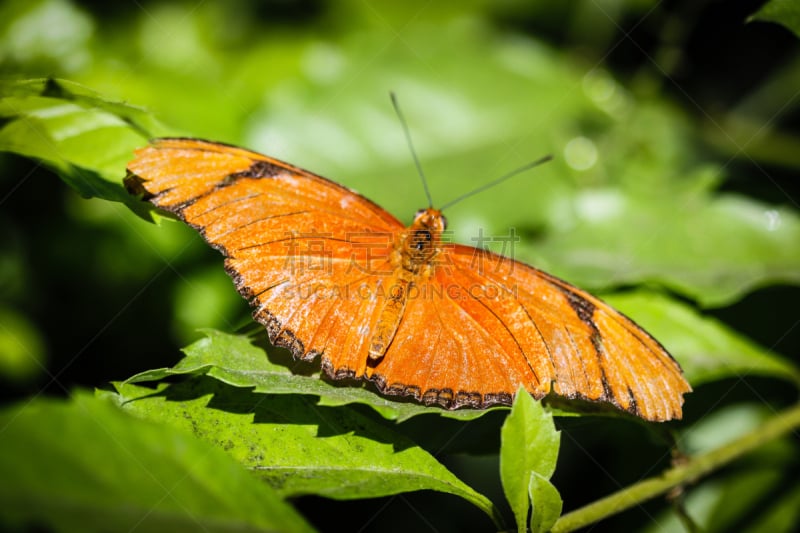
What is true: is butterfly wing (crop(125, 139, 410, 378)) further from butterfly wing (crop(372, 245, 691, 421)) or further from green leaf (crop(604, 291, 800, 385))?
green leaf (crop(604, 291, 800, 385))

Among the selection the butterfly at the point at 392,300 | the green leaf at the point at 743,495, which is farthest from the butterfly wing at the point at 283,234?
the green leaf at the point at 743,495

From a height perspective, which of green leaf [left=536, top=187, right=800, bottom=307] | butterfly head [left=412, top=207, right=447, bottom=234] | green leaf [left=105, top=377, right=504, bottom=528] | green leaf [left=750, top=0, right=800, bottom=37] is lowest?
green leaf [left=105, top=377, right=504, bottom=528]

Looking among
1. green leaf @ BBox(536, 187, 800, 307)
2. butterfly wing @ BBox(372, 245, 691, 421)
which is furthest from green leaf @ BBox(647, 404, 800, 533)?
butterfly wing @ BBox(372, 245, 691, 421)

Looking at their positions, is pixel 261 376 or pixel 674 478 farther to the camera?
pixel 674 478

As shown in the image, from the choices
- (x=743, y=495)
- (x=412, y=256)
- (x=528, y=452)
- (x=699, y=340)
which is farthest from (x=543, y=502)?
(x=743, y=495)

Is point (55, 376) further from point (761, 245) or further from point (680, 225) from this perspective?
point (761, 245)

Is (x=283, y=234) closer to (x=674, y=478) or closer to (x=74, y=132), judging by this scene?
(x=74, y=132)
